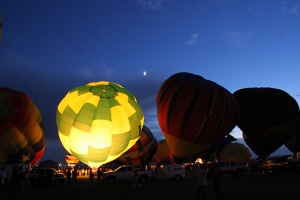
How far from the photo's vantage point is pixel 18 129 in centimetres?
3105

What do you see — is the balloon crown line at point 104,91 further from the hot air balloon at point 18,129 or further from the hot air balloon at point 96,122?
the hot air balloon at point 18,129

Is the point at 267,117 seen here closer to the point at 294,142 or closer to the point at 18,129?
the point at 294,142

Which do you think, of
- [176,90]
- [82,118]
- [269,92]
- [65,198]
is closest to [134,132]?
[82,118]

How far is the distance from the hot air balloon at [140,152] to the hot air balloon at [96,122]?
11.6m

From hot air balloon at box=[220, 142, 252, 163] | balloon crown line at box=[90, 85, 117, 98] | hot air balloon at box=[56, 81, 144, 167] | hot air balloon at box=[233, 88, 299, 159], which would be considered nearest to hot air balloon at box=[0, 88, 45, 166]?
hot air balloon at box=[56, 81, 144, 167]

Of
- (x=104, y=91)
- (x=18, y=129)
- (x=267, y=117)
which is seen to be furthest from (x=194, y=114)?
(x=18, y=129)

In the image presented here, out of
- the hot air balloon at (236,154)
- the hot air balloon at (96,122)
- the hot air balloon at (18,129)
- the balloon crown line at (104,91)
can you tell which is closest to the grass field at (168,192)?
the hot air balloon at (96,122)

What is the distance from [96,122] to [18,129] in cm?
1063

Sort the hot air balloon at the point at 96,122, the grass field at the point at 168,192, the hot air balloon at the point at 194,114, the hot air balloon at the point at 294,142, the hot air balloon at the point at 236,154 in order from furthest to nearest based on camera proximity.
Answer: the hot air balloon at the point at 236,154, the hot air balloon at the point at 294,142, the hot air balloon at the point at 194,114, the hot air balloon at the point at 96,122, the grass field at the point at 168,192

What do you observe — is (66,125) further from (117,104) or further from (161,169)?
(161,169)

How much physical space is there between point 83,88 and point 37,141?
1132 centimetres

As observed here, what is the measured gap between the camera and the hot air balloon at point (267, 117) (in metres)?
36.0

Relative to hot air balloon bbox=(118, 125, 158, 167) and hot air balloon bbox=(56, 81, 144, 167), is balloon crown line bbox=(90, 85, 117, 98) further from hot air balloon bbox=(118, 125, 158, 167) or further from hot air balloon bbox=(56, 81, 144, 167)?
hot air balloon bbox=(118, 125, 158, 167)

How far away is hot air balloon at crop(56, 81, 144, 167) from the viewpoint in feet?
79.9
